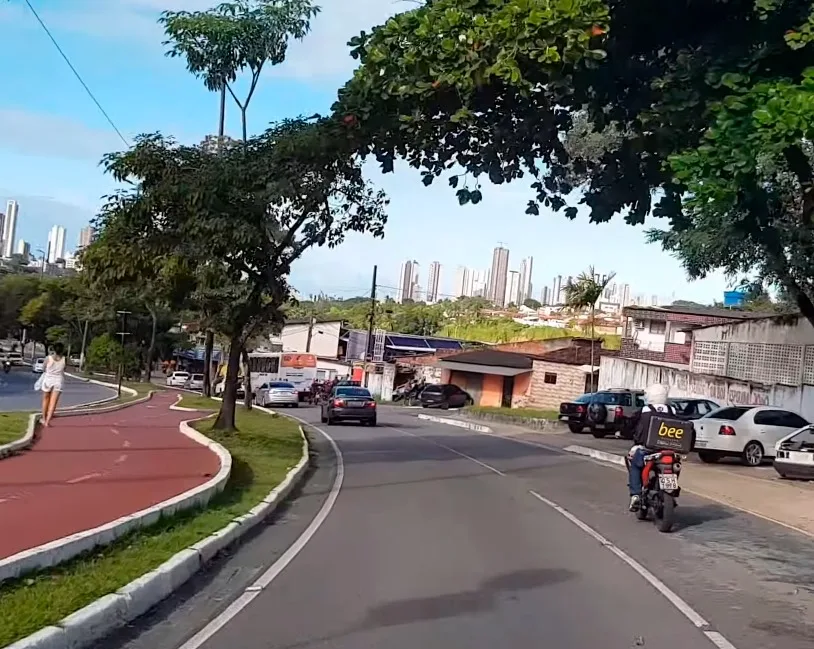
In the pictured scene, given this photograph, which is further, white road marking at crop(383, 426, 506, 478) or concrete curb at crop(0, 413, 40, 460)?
white road marking at crop(383, 426, 506, 478)

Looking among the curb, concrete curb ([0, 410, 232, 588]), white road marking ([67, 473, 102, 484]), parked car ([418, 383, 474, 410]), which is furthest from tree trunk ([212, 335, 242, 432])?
parked car ([418, 383, 474, 410])

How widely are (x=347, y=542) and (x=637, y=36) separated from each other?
27.8 ft

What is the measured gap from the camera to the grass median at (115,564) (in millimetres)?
6523

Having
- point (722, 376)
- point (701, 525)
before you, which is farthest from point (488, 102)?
point (722, 376)

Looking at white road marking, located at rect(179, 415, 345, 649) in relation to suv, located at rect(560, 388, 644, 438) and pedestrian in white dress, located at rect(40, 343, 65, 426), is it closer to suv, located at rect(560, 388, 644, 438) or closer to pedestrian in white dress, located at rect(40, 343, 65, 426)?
pedestrian in white dress, located at rect(40, 343, 65, 426)

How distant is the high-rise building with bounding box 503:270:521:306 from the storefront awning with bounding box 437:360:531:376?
117 metres

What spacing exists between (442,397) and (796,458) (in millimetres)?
40347

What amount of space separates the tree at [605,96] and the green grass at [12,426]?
25.7 ft

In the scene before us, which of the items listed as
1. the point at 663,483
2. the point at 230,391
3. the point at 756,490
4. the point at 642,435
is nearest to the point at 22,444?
the point at 230,391

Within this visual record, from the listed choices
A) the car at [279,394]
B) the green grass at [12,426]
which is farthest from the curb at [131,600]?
the car at [279,394]

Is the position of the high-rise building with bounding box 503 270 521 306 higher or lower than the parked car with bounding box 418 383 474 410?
higher

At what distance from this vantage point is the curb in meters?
6.16

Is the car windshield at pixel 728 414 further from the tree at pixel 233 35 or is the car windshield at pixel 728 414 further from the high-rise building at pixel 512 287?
the high-rise building at pixel 512 287

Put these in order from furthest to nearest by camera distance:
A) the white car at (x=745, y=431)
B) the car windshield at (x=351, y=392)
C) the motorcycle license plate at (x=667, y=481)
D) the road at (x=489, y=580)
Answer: the car windshield at (x=351, y=392) < the white car at (x=745, y=431) < the motorcycle license plate at (x=667, y=481) < the road at (x=489, y=580)
